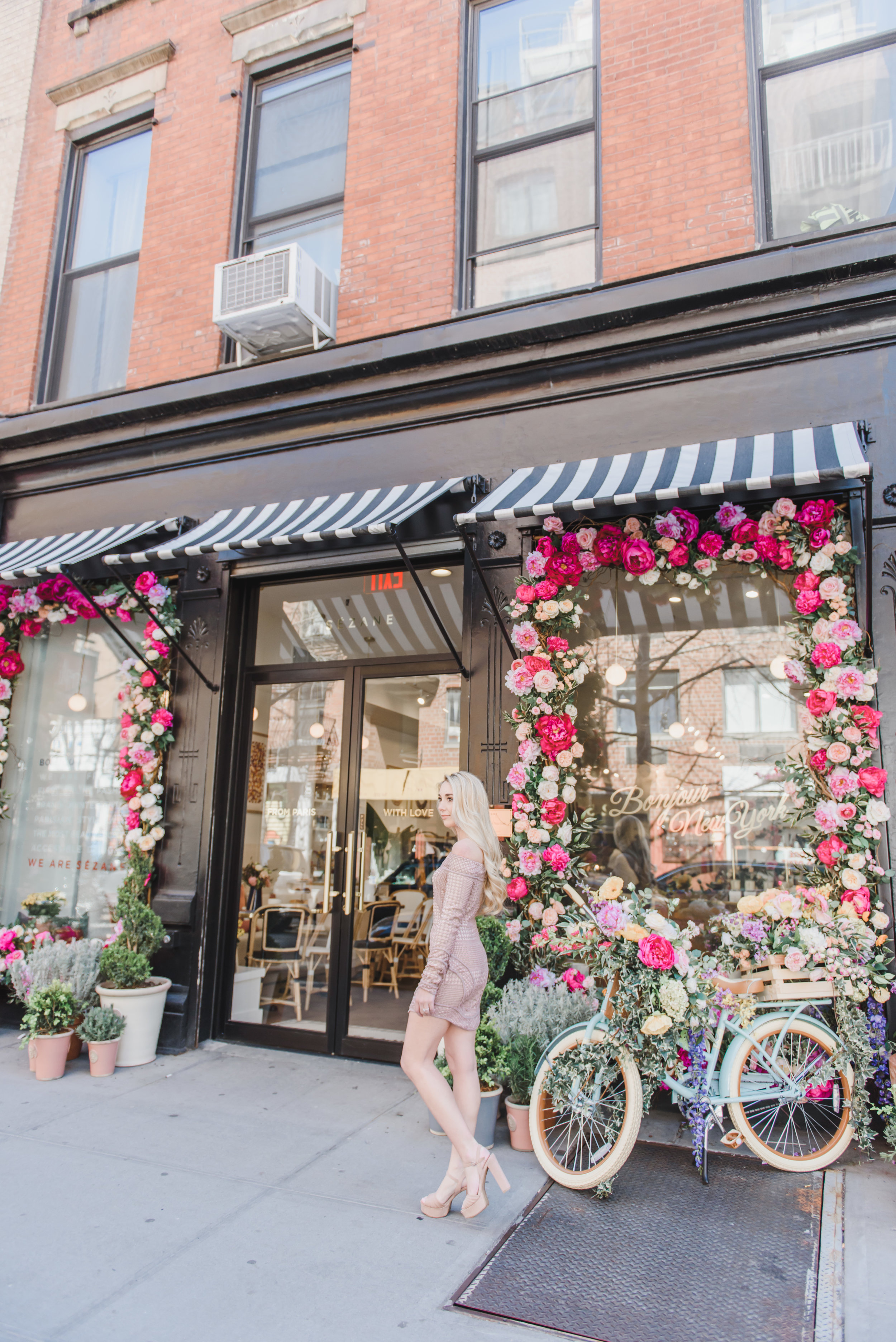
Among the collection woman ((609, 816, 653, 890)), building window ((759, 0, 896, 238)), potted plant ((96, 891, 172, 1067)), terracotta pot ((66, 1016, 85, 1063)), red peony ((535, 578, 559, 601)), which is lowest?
terracotta pot ((66, 1016, 85, 1063))

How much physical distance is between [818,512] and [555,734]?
222 centimetres

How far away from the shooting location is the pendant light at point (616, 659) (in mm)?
6059

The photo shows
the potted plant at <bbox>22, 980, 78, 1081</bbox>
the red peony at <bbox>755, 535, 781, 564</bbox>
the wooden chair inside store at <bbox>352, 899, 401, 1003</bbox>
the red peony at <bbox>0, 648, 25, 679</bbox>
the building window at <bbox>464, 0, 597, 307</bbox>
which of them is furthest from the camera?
the red peony at <bbox>0, 648, 25, 679</bbox>

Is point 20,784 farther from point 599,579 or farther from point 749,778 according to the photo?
point 749,778

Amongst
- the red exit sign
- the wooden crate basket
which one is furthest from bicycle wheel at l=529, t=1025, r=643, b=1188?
the red exit sign

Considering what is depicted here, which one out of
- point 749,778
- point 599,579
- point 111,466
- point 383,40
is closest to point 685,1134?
point 749,778

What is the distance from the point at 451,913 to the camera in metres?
3.97

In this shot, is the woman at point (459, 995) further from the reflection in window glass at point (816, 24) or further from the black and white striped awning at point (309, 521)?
the reflection in window glass at point (816, 24)

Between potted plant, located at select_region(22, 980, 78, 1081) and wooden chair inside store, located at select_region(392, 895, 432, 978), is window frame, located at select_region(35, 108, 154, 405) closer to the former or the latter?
potted plant, located at select_region(22, 980, 78, 1081)

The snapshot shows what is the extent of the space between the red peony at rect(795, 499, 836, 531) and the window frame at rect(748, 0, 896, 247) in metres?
2.04

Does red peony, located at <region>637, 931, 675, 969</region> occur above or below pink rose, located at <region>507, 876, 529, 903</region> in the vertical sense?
below

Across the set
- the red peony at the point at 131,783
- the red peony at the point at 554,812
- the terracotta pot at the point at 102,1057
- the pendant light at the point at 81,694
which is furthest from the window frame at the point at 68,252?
the red peony at the point at 554,812

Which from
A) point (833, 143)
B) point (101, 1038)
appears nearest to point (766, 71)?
point (833, 143)

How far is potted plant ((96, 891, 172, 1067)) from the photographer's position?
621 centimetres
